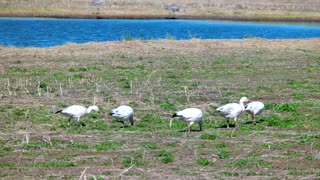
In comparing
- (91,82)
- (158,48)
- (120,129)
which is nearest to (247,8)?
(158,48)

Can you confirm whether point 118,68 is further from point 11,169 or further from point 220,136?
point 11,169

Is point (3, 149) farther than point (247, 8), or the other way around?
point (247, 8)

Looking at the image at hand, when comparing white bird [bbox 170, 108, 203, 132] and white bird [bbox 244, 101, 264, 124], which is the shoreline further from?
white bird [bbox 170, 108, 203, 132]

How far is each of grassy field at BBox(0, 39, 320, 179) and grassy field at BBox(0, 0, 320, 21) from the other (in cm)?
3321

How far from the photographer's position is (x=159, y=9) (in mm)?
67812

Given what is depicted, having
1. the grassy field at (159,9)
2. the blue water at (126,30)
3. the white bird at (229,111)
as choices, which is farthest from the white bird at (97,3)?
the white bird at (229,111)

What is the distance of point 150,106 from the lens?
1780 centimetres

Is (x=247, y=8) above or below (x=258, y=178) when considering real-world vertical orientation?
below

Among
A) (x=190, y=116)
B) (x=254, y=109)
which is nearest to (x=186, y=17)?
(x=254, y=109)

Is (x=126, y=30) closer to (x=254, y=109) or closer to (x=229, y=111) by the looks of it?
(x=254, y=109)

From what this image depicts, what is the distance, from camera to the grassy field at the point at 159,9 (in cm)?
6391

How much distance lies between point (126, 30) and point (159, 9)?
17.8 meters

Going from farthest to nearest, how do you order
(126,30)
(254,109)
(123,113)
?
(126,30), (254,109), (123,113)

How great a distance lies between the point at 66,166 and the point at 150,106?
626 centimetres
